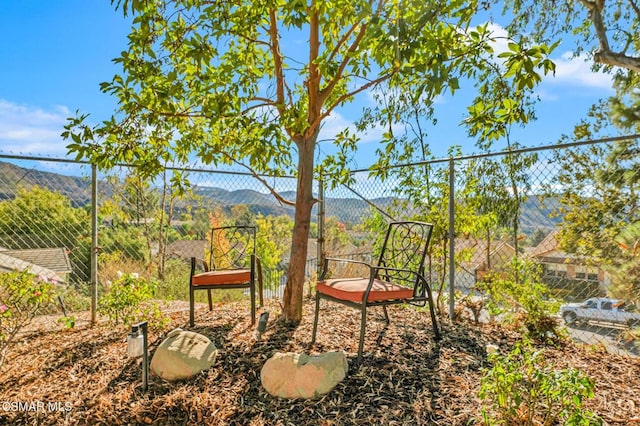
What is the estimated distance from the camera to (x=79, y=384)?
244cm

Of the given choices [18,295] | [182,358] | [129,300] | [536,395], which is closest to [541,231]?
[536,395]

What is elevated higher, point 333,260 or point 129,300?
point 333,260

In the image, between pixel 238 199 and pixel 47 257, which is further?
pixel 238 199

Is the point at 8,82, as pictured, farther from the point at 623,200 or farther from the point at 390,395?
the point at 623,200

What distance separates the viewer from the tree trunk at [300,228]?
130 inches

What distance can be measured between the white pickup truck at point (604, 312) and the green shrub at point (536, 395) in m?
1.39

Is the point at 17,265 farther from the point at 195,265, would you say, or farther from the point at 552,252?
the point at 552,252

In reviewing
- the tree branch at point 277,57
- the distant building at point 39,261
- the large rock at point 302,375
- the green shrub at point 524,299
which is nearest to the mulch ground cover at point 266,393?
the large rock at point 302,375

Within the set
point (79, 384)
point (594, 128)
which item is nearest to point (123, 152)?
point (79, 384)

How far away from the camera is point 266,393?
2.22 meters

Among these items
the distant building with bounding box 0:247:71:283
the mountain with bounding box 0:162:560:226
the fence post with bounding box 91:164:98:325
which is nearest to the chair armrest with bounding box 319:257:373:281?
the mountain with bounding box 0:162:560:226

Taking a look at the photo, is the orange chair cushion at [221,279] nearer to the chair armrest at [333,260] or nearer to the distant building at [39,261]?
the chair armrest at [333,260]

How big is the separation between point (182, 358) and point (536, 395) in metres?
1.98

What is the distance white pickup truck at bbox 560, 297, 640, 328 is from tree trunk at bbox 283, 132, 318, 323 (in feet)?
7.10
